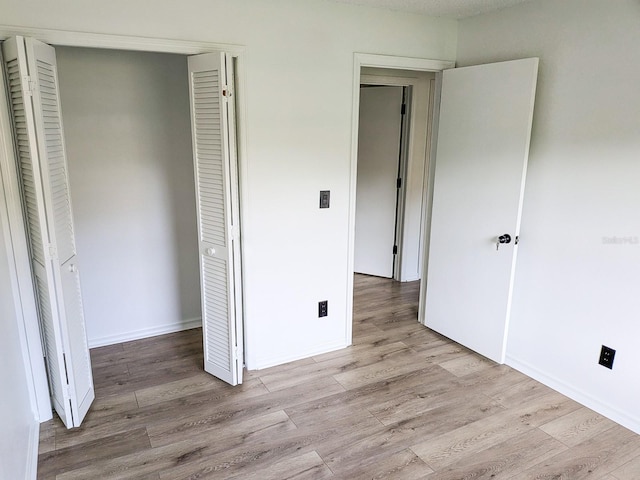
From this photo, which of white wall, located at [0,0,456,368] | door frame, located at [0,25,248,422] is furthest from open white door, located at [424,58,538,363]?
door frame, located at [0,25,248,422]

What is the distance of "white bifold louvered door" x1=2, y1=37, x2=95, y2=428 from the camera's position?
204 centimetres

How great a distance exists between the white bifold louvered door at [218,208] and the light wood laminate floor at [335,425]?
0.81ft

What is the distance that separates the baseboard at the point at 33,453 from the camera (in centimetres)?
204

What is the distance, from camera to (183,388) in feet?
9.26

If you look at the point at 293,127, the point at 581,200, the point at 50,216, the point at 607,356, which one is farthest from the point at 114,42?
the point at 607,356

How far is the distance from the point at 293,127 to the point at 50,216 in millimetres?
1406

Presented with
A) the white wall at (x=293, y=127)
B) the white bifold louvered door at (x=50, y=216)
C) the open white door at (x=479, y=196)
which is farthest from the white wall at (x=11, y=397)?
the open white door at (x=479, y=196)

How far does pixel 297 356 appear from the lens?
3.21m

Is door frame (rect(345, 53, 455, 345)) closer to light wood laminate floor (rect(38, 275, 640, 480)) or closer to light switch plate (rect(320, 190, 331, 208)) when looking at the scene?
light switch plate (rect(320, 190, 331, 208))

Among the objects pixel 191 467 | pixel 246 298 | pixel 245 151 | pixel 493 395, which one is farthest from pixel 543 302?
pixel 191 467

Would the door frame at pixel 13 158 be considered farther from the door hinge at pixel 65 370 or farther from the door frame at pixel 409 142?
the door frame at pixel 409 142

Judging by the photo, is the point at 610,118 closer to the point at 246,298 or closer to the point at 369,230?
the point at 246,298

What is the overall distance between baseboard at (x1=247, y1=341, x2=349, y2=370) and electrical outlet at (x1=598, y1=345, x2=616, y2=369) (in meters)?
1.62

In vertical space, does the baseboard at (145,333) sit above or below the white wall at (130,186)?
below
